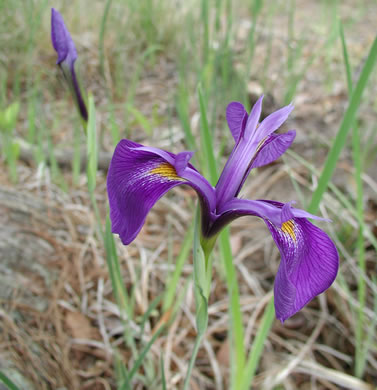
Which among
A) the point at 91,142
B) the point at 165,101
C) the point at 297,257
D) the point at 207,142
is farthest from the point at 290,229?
the point at 165,101

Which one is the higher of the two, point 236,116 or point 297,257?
point 236,116

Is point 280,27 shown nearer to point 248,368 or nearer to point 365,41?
point 365,41

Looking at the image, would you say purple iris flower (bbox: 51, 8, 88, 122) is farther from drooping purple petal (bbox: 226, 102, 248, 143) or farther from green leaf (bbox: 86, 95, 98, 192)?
drooping purple petal (bbox: 226, 102, 248, 143)

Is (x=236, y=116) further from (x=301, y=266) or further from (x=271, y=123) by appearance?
(x=301, y=266)

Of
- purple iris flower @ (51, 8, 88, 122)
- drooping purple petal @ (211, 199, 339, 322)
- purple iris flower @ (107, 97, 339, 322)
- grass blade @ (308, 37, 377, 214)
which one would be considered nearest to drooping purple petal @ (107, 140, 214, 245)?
purple iris flower @ (107, 97, 339, 322)

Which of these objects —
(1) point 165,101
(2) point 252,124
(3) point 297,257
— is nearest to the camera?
(3) point 297,257

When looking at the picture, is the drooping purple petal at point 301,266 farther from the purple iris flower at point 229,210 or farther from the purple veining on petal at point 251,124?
the purple veining on petal at point 251,124

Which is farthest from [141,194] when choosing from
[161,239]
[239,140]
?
[161,239]
